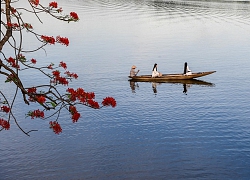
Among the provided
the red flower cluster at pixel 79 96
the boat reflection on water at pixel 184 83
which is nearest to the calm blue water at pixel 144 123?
the boat reflection on water at pixel 184 83

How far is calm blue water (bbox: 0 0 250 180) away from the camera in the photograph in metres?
26.3

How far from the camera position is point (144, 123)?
34375 millimetres

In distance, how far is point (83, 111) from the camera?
1468 inches

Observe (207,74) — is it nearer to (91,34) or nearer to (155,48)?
(155,48)

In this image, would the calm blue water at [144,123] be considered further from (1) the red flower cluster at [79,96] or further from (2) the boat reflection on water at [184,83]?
(1) the red flower cluster at [79,96]

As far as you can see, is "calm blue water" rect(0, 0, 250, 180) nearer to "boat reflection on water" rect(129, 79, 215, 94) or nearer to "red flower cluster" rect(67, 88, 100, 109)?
"boat reflection on water" rect(129, 79, 215, 94)

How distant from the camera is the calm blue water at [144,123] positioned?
26.3 metres

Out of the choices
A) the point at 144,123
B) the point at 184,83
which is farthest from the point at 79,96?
the point at 184,83

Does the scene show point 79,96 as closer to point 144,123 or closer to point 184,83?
point 144,123

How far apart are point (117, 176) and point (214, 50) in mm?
50825

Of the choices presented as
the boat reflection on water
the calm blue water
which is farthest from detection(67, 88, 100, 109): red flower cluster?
the boat reflection on water

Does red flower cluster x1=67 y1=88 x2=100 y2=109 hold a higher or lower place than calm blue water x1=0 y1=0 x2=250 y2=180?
higher

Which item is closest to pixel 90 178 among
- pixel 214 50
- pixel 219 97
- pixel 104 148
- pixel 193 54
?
pixel 104 148

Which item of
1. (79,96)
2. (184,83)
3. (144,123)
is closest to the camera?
(79,96)
